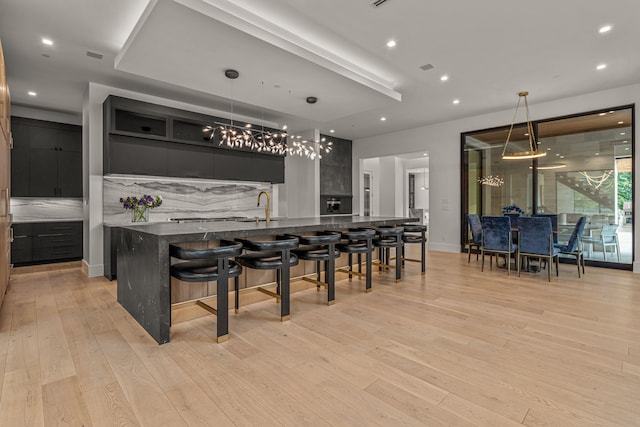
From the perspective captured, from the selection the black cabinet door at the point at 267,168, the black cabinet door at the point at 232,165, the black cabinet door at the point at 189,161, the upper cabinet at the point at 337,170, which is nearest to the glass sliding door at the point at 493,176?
the upper cabinet at the point at 337,170

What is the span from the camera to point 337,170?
28.9 feet

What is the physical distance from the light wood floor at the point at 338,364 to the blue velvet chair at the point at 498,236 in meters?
1.31

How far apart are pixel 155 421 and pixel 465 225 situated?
265 inches

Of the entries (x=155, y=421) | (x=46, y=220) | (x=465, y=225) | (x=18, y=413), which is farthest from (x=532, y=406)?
(x=46, y=220)

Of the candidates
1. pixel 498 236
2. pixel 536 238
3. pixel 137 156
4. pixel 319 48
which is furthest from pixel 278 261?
pixel 536 238

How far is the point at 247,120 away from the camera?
6.25 m

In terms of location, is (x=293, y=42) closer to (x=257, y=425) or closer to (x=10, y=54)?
(x=257, y=425)

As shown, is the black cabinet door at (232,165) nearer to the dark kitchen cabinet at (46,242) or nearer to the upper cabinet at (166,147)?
the upper cabinet at (166,147)

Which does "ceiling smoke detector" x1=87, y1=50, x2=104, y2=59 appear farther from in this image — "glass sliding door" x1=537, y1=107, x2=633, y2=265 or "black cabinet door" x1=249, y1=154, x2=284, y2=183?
"glass sliding door" x1=537, y1=107, x2=633, y2=265

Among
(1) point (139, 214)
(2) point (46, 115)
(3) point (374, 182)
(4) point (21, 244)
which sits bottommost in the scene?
(4) point (21, 244)

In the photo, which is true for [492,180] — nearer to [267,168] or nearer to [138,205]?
[267,168]

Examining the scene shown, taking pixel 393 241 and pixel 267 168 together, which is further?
pixel 267 168

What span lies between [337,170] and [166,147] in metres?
4.82

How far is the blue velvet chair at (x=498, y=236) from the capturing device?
474cm
